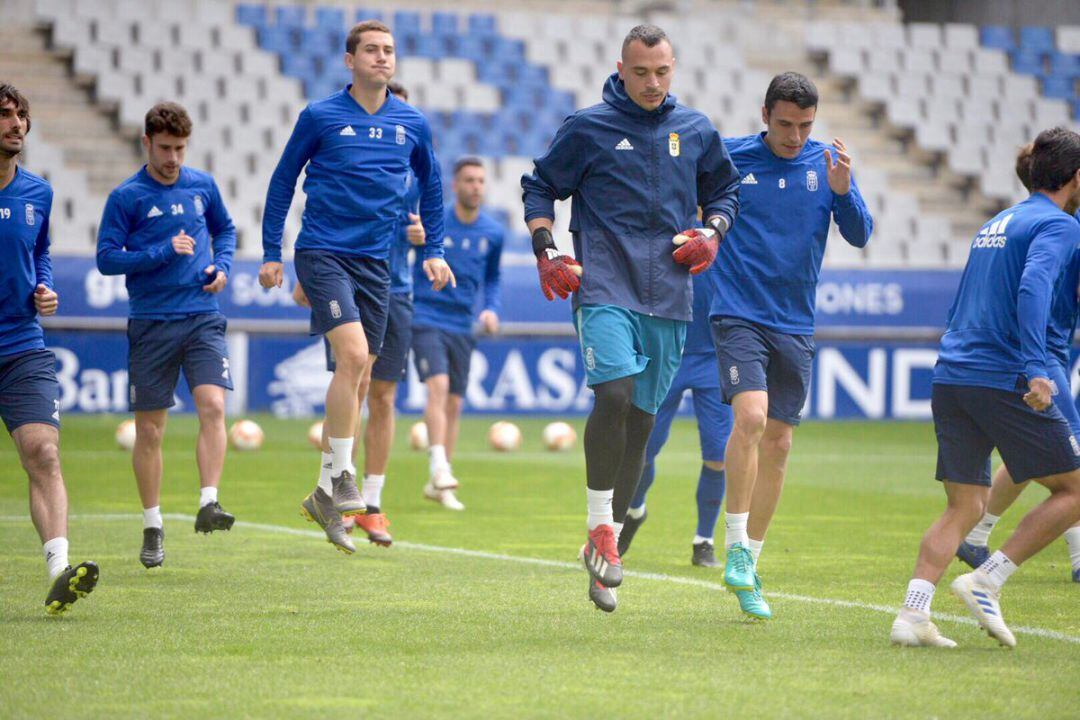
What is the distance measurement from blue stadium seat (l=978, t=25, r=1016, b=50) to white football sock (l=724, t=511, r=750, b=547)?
26.8 meters

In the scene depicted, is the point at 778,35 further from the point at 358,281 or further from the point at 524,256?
the point at 358,281

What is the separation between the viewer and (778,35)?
3134 cm

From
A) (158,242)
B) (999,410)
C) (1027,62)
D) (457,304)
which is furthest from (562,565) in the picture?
(1027,62)

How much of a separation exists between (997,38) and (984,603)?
2773 cm

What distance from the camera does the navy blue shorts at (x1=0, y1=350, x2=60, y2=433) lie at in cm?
698

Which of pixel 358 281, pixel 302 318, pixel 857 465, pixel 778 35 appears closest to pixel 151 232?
pixel 358 281

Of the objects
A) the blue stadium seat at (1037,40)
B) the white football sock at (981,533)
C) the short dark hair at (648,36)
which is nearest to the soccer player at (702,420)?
the white football sock at (981,533)

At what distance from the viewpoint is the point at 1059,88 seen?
31.5 meters

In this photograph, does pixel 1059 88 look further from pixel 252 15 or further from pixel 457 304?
pixel 457 304

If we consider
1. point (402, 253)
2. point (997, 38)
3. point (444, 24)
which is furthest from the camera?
point (997, 38)

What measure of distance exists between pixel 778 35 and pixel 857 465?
1635cm

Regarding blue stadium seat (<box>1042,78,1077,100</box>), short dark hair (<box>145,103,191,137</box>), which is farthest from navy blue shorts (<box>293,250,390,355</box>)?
blue stadium seat (<box>1042,78,1077,100</box>)

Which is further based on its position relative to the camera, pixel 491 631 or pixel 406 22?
pixel 406 22

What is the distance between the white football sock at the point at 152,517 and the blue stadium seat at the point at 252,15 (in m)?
20.1
